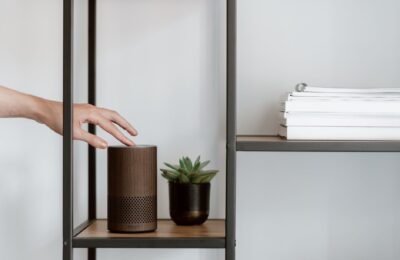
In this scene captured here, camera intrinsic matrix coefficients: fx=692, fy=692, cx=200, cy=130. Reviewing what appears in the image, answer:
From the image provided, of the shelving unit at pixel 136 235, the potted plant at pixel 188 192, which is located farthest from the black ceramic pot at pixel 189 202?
the shelving unit at pixel 136 235

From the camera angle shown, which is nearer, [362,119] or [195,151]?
[362,119]

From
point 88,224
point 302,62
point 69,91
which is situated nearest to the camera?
point 69,91

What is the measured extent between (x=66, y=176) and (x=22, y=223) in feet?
1.35

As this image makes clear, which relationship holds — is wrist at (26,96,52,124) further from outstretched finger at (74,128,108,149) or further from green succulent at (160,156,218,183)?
green succulent at (160,156,218,183)

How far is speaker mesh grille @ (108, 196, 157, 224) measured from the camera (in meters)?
1.52

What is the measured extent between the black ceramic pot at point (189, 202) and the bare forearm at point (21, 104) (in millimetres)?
351

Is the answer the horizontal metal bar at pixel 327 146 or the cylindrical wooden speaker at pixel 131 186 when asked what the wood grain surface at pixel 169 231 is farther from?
the horizontal metal bar at pixel 327 146

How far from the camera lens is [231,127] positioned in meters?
1.47

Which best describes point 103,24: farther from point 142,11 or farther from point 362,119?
point 362,119

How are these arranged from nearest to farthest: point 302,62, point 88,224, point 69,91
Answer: point 69,91
point 88,224
point 302,62

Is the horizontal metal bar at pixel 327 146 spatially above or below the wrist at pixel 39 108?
below

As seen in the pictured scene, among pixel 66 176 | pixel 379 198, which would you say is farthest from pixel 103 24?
pixel 379 198

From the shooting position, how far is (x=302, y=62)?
5.90 ft

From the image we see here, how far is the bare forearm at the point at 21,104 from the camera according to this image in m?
1.58
